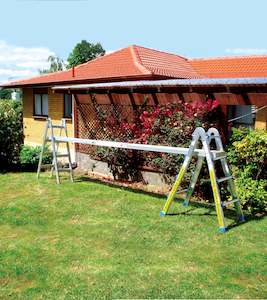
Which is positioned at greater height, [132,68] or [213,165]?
[132,68]

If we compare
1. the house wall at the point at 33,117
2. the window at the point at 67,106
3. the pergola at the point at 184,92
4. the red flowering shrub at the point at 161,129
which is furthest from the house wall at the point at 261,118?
the house wall at the point at 33,117

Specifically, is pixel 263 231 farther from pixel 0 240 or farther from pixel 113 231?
pixel 0 240

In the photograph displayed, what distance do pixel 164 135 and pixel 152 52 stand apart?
8.39 meters

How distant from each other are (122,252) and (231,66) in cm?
1203

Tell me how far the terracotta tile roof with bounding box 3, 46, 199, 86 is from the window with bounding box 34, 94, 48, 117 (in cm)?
78

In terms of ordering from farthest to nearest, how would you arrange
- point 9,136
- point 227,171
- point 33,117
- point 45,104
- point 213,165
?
point 33,117 < point 45,104 < point 9,136 < point 227,171 < point 213,165

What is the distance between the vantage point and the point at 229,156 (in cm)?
666

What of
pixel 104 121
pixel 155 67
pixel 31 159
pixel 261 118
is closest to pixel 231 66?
pixel 155 67

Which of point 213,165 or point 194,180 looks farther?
point 194,180

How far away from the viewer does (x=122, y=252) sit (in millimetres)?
4637

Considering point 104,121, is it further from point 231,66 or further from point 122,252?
point 231,66

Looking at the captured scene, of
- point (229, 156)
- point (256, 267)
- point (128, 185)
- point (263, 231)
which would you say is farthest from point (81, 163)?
point (256, 267)

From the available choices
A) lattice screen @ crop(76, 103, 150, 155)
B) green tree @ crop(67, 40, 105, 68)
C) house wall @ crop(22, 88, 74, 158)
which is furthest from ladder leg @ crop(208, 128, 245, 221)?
green tree @ crop(67, 40, 105, 68)

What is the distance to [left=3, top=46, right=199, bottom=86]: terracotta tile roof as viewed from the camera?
11820mm
